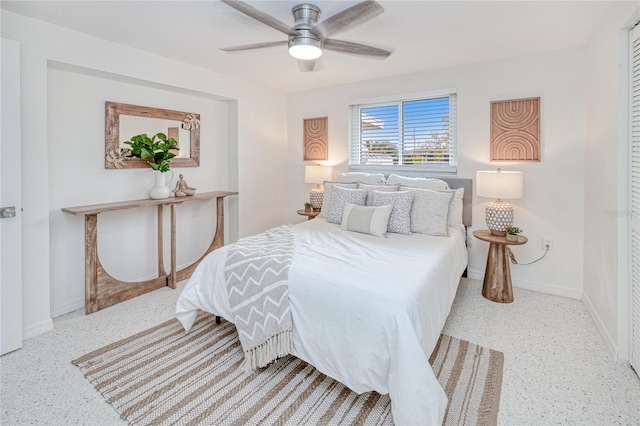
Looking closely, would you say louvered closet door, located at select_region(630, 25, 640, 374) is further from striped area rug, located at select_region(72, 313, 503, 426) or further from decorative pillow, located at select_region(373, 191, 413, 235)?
decorative pillow, located at select_region(373, 191, 413, 235)

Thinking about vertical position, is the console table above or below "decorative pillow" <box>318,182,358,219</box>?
below

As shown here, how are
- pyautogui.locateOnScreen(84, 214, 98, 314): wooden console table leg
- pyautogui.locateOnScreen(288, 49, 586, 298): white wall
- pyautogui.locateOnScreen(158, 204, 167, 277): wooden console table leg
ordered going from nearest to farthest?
pyautogui.locateOnScreen(84, 214, 98, 314): wooden console table leg < pyautogui.locateOnScreen(288, 49, 586, 298): white wall < pyautogui.locateOnScreen(158, 204, 167, 277): wooden console table leg

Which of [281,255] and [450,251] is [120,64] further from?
[450,251]

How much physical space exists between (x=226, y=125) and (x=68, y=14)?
79.0 inches

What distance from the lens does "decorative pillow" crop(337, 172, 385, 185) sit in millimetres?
3820

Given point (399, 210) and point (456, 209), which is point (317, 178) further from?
point (456, 209)

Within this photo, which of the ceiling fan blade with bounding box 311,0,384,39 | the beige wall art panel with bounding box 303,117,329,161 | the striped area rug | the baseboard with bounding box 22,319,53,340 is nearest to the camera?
the striped area rug

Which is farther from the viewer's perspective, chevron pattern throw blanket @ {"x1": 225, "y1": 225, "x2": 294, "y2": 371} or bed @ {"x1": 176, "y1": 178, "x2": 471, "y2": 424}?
chevron pattern throw blanket @ {"x1": 225, "y1": 225, "x2": 294, "y2": 371}

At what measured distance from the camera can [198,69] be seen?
3670 millimetres

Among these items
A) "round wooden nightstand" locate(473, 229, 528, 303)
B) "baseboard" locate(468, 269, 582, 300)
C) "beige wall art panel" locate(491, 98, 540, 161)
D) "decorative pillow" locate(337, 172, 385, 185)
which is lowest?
"baseboard" locate(468, 269, 582, 300)

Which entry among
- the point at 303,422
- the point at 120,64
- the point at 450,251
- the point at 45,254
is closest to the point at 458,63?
the point at 450,251

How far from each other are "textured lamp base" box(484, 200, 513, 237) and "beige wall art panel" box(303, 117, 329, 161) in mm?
2205

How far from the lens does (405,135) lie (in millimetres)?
4074

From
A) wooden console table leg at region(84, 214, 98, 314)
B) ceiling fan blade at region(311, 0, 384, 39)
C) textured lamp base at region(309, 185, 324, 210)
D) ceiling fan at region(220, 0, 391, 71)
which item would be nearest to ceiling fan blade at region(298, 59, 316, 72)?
ceiling fan at region(220, 0, 391, 71)
